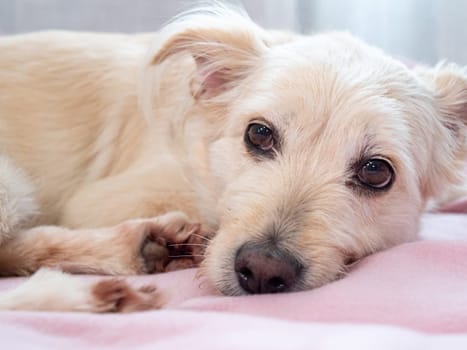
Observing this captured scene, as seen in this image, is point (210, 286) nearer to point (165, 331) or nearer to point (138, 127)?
point (165, 331)

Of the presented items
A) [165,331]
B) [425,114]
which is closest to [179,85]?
[425,114]

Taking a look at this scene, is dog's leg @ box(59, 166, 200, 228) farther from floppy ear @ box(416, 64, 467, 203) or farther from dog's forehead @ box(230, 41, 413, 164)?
floppy ear @ box(416, 64, 467, 203)

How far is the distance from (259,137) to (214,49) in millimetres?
391

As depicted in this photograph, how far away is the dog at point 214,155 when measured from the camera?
5.67 ft

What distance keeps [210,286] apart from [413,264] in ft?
1.51

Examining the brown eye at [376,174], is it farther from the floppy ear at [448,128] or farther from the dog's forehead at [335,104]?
the floppy ear at [448,128]

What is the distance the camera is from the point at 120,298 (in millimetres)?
1613

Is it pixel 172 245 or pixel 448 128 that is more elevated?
pixel 448 128

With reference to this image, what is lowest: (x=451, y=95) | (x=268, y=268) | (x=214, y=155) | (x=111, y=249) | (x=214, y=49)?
(x=111, y=249)

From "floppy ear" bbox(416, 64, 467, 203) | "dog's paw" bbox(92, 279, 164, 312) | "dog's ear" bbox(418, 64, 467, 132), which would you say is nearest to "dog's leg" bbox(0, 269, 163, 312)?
"dog's paw" bbox(92, 279, 164, 312)

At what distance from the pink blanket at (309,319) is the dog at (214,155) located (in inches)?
5.1

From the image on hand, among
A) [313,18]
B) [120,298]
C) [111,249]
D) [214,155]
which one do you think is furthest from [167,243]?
[313,18]

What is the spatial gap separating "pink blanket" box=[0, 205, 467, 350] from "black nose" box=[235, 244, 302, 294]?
7 centimetres

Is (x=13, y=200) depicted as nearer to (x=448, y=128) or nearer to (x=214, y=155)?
(x=214, y=155)
